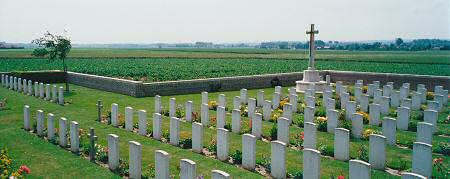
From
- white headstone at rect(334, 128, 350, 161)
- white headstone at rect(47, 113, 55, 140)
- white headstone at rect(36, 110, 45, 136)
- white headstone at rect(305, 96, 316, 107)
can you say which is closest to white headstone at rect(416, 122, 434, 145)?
white headstone at rect(334, 128, 350, 161)

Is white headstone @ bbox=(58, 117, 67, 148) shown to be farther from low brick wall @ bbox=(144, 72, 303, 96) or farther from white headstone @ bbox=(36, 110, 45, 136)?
low brick wall @ bbox=(144, 72, 303, 96)

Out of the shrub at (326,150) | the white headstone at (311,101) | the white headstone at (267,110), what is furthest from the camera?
the white headstone at (311,101)

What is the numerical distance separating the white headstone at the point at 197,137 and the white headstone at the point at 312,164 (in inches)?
134

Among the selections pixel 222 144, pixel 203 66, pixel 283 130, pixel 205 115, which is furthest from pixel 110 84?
pixel 203 66

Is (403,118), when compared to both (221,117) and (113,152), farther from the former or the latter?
(113,152)

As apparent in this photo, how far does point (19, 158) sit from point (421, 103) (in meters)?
16.3

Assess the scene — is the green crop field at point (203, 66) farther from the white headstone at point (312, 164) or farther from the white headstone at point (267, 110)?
the white headstone at point (312, 164)

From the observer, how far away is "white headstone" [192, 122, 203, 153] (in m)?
10.4

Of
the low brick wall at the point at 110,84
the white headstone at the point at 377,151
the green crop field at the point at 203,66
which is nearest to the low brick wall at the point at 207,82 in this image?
the low brick wall at the point at 110,84

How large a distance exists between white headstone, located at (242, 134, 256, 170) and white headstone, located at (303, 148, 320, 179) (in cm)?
151

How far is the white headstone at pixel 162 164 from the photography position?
7.51 m

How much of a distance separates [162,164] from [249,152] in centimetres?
226

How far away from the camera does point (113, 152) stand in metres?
9.17

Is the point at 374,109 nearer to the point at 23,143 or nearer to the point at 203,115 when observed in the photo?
the point at 203,115
